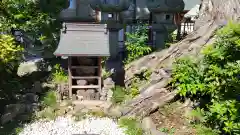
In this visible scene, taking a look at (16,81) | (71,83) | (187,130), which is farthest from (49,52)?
(187,130)

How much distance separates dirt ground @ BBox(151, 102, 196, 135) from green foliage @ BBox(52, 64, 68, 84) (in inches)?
198

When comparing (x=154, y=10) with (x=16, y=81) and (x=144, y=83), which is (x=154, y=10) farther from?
(x=16, y=81)

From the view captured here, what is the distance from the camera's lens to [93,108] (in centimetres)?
1214

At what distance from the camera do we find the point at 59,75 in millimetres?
14516

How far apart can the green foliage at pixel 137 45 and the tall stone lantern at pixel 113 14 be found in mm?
2559

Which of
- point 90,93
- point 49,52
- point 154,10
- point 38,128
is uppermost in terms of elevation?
point 154,10

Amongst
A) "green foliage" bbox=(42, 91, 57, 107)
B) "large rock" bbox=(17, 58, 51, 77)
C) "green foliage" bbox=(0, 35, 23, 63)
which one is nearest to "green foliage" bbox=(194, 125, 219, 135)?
"green foliage" bbox=(42, 91, 57, 107)

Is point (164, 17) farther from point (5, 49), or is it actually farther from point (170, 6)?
point (5, 49)

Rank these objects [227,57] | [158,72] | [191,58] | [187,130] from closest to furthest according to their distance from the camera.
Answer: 1. [227,57]
2. [187,130]
3. [191,58]
4. [158,72]

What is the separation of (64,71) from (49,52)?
5.24 feet

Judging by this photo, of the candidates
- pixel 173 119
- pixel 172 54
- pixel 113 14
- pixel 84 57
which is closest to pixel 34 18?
pixel 84 57

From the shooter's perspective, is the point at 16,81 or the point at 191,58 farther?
the point at 16,81

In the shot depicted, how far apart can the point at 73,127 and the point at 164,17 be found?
12.1 meters

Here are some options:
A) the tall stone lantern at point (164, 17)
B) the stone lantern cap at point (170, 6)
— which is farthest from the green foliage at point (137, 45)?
the stone lantern cap at point (170, 6)
